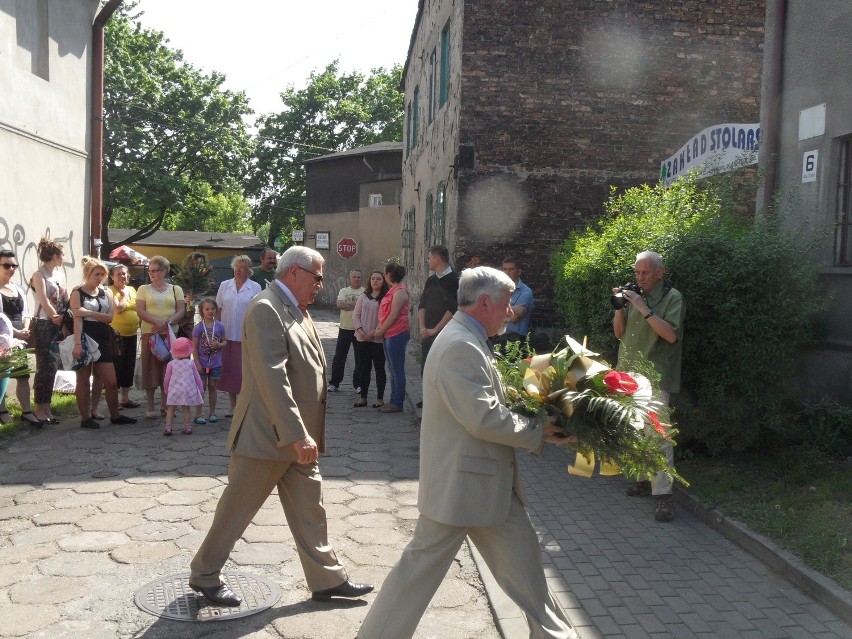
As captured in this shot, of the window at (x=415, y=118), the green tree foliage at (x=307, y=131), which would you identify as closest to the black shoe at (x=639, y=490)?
the window at (x=415, y=118)

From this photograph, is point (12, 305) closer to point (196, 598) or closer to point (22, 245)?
point (22, 245)

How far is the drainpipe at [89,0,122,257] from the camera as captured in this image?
14719 millimetres

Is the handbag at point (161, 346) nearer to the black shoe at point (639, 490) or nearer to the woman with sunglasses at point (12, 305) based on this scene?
the woman with sunglasses at point (12, 305)

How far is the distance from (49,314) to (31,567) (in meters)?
4.49

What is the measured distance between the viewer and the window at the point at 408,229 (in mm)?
24427

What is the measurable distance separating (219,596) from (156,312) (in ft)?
18.9

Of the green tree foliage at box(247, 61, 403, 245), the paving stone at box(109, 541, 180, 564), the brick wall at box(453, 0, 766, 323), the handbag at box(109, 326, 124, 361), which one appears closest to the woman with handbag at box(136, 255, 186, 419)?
the handbag at box(109, 326, 124, 361)

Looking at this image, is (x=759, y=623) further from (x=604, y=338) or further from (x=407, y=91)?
(x=407, y=91)

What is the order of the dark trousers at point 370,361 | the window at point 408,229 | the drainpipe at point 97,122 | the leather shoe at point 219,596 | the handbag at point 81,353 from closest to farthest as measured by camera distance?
1. the leather shoe at point 219,596
2. the handbag at point 81,353
3. the dark trousers at point 370,361
4. the drainpipe at point 97,122
5. the window at point 408,229

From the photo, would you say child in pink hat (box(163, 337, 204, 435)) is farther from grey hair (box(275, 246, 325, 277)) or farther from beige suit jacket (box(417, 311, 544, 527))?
beige suit jacket (box(417, 311, 544, 527))

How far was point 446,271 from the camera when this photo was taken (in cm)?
965

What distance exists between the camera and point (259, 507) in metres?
4.60

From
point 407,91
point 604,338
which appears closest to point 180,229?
point 407,91

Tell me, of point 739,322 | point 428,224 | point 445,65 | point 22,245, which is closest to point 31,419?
point 22,245
